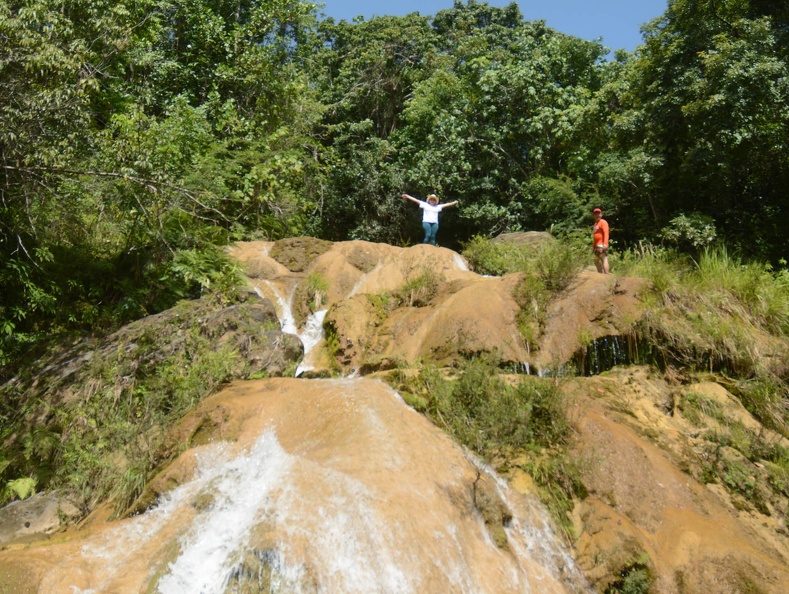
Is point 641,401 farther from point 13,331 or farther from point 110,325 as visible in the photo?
point 13,331

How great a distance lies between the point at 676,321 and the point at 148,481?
278 inches

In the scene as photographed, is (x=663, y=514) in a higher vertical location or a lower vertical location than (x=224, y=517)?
lower

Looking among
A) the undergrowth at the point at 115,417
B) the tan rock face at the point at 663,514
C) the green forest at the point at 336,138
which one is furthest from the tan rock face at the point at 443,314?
the undergrowth at the point at 115,417

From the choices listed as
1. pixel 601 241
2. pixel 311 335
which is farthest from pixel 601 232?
pixel 311 335

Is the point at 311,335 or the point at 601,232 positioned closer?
the point at 311,335

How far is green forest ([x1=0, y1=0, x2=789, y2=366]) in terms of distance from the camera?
9.74m

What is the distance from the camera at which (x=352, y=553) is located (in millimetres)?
5125

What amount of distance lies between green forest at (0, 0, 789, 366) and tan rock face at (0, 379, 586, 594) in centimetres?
387

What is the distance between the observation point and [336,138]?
1022 inches

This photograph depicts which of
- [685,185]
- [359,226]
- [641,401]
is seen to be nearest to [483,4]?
[359,226]

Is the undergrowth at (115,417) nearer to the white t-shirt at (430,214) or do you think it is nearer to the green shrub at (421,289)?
the green shrub at (421,289)

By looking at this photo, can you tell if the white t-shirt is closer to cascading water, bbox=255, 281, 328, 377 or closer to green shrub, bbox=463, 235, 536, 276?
green shrub, bbox=463, 235, 536, 276

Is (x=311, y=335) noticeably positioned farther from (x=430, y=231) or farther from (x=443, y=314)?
(x=430, y=231)

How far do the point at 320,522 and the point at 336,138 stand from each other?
877 inches
